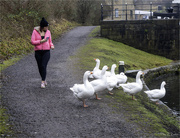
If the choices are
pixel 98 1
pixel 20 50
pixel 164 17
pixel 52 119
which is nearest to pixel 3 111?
pixel 52 119

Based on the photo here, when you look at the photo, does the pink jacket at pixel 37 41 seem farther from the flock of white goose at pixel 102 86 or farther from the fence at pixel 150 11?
the fence at pixel 150 11

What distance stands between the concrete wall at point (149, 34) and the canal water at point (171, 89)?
505cm

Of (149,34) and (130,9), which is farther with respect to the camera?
(130,9)

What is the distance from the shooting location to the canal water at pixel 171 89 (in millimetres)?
12527

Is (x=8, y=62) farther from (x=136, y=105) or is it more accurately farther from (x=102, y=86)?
Answer: (x=136, y=105)

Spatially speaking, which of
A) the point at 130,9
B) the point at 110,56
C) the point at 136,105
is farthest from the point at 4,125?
the point at 130,9

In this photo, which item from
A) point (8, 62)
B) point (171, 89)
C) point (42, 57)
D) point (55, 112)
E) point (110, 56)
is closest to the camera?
point (55, 112)

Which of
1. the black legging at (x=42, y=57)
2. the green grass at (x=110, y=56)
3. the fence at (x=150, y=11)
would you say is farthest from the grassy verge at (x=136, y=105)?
the fence at (x=150, y=11)

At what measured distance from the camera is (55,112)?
7352 millimetres

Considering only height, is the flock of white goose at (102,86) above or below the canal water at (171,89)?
above

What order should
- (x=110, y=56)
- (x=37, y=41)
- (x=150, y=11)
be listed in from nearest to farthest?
1. (x=37, y=41)
2. (x=110, y=56)
3. (x=150, y=11)

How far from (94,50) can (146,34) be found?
7.29 m

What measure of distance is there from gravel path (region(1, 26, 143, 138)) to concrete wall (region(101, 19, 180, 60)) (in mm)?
13433

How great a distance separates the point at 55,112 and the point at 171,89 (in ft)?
31.3
